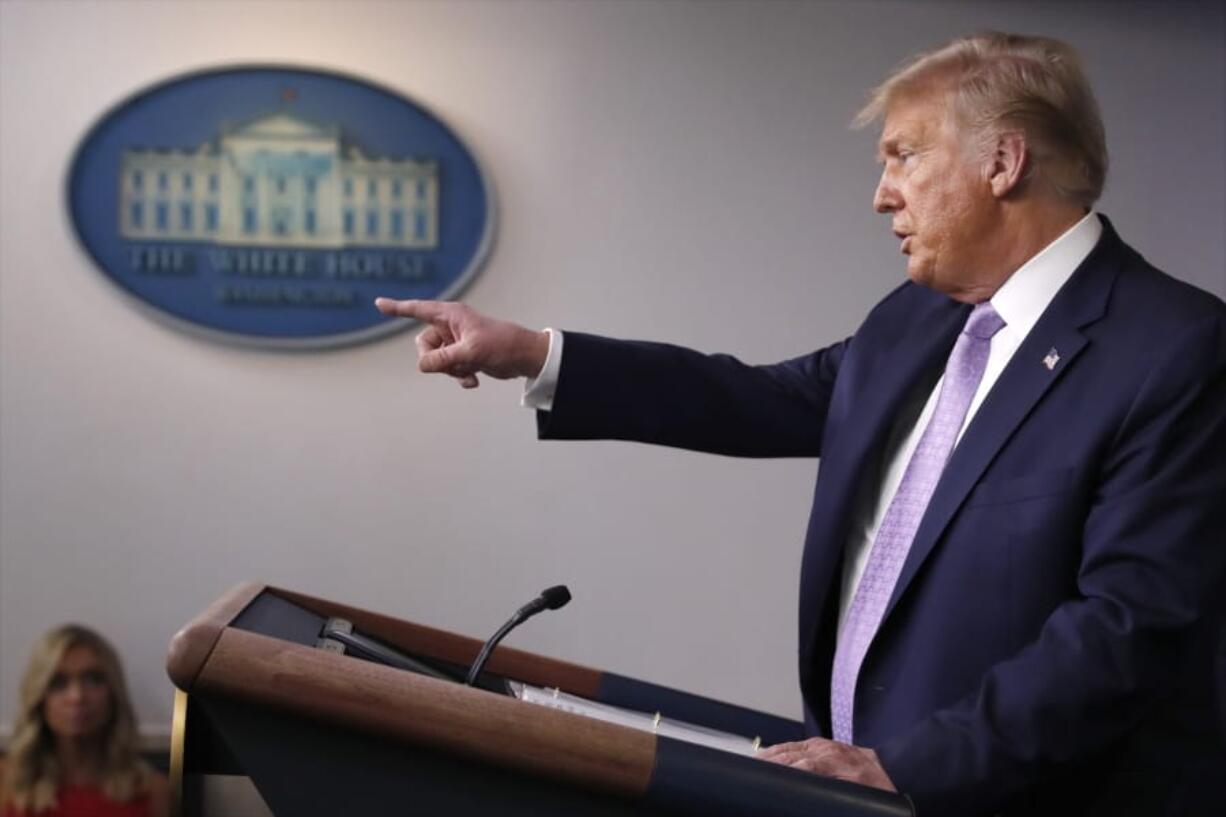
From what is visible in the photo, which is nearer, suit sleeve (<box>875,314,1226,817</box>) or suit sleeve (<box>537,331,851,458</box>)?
suit sleeve (<box>875,314,1226,817</box>)

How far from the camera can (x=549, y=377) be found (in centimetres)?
165

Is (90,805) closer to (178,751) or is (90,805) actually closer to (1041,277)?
(178,751)

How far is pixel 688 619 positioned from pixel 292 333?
1.11m

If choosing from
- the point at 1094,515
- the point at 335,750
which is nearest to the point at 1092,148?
the point at 1094,515

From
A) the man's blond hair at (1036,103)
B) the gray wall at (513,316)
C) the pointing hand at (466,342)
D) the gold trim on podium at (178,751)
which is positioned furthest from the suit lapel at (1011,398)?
the gray wall at (513,316)

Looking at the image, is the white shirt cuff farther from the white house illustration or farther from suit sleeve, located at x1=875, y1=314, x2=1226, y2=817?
the white house illustration

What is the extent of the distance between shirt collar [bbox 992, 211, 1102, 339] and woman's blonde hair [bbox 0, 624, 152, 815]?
2.08m

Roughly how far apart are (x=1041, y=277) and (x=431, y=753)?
85cm

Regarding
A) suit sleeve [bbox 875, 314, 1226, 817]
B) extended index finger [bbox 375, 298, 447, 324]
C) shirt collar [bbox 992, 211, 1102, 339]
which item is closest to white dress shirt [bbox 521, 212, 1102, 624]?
shirt collar [bbox 992, 211, 1102, 339]

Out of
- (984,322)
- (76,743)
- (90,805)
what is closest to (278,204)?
(76,743)

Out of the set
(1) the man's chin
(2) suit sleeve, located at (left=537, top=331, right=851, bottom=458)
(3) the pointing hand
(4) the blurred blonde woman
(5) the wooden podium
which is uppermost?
(1) the man's chin

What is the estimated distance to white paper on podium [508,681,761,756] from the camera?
1295 mm

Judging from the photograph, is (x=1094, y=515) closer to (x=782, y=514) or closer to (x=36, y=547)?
(x=782, y=514)

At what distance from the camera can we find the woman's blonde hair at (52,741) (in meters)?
2.76
